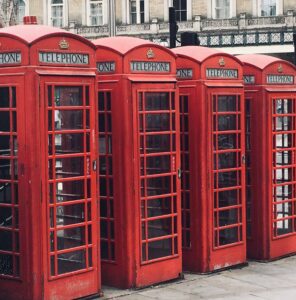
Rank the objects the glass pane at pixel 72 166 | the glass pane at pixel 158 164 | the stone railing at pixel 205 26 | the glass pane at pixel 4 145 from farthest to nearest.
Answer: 1. the stone railing at pixel 205 26
2. the glass pane at pixel 158 164
3. the glass pane at pixel 72 166
4. the glass pane at pixel 4 145

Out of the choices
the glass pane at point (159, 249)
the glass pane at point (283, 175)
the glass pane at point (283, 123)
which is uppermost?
the glass pane at point (283, 123)

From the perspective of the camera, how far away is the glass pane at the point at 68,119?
24.2 feet

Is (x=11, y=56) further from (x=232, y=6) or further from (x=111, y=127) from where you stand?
(x=232, y=6)

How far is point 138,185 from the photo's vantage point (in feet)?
26.7

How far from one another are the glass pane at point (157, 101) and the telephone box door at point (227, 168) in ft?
2.37

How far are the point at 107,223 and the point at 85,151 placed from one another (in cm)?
104

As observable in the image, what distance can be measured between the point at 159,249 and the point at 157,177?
779mm

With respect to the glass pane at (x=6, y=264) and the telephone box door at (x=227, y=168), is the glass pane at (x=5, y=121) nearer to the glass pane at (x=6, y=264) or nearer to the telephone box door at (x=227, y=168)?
the glass pane at (x=6, y=264)

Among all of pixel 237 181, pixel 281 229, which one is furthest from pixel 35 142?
pixel 281 229

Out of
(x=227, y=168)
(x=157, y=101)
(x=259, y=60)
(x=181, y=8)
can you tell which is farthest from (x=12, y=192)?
(x=181, y=8)

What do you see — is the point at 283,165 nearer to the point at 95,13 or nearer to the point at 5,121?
the point at 5,121

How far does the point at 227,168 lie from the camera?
30.3ft

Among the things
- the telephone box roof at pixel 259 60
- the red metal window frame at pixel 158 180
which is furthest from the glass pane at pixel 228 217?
the telephone box roof at pixel 259 60

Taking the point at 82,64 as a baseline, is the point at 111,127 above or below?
below
